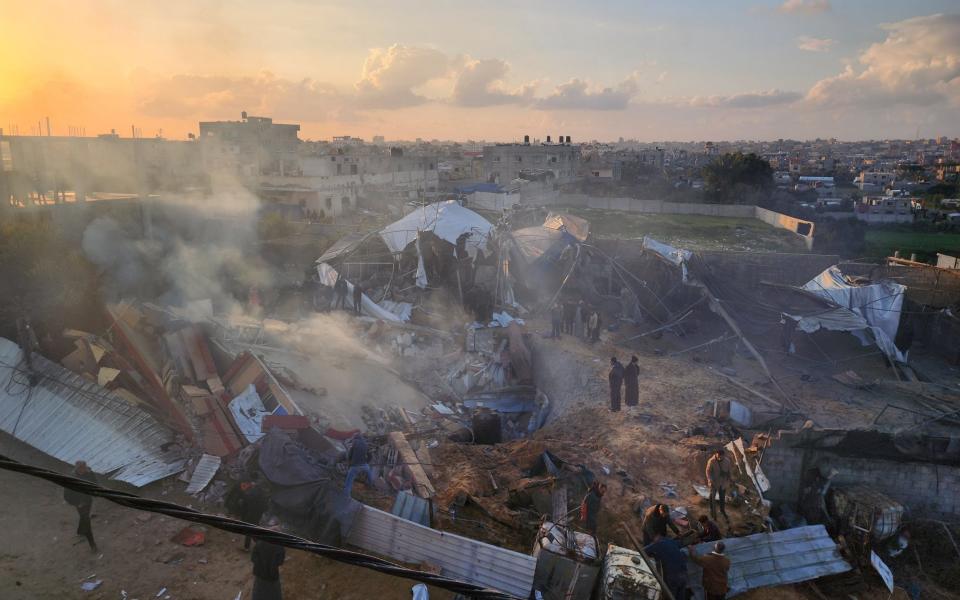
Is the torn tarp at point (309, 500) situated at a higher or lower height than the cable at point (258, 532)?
lower

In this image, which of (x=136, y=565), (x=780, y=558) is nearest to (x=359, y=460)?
(x=136, y=565)

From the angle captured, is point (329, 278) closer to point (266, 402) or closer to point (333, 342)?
point (333, 342)

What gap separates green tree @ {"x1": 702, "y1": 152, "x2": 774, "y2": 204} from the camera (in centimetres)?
3975

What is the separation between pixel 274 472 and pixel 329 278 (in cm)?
943

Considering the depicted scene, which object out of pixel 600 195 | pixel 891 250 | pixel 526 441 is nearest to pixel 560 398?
pixel 526 441

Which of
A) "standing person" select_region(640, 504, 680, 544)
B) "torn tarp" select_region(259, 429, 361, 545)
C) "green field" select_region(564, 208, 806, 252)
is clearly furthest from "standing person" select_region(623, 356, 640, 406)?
"green field" select_region(564, 208, 806, 252)

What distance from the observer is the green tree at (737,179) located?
3975cm

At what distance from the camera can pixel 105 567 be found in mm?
5832

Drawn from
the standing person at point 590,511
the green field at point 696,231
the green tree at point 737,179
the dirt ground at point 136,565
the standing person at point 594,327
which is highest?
the green tree at point 737,179

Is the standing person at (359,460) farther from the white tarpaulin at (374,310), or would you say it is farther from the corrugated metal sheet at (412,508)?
the white tarpaulin at (374,310)

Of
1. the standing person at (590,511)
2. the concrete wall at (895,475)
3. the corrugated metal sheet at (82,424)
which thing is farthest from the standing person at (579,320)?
the corrugated metal sheet at (82,424)

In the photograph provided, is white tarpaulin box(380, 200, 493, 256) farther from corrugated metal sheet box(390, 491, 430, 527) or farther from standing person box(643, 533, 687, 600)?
standing person box(643, 533, 687, 600)

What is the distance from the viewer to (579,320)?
1306cm

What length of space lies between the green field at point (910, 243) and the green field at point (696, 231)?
3.99m
